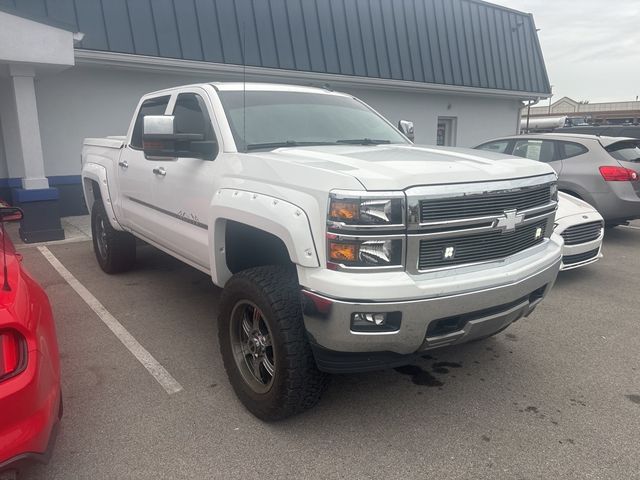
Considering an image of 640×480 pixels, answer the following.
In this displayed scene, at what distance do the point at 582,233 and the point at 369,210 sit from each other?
13.9 feet

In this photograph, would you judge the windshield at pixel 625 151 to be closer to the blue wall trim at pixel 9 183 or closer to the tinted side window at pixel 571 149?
the tinted side window at pixel 571 149

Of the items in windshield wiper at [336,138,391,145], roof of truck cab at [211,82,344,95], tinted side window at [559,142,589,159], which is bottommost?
tinted side window at [559,142,589,159]

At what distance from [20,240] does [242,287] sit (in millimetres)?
6607

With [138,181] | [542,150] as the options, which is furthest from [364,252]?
[542,150]

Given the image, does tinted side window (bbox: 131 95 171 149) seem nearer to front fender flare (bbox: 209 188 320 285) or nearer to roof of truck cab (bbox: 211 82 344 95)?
roof of truck cab (bbox: 211 82 344 95)

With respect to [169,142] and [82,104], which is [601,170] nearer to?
[169,142]

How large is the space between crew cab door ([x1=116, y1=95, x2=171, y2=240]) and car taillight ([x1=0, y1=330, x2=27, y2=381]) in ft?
7.92

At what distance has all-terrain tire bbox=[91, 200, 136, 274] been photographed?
5695 millimetres

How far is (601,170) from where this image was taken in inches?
287

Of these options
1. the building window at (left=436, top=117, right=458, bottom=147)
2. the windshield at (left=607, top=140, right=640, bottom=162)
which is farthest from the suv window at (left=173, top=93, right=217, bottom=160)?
the building window at (left=436, top=117, right=458, bottom=147)

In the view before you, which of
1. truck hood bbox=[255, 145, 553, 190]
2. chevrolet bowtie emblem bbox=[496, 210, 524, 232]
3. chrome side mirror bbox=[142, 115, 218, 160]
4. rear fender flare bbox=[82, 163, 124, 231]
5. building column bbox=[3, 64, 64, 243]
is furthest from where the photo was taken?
building column bbox=[3, 64, 64, 243]

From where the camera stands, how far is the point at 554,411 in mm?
3088

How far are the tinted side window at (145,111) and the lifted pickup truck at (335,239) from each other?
0.96m

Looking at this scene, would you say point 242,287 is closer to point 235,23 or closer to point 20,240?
point 20,240
